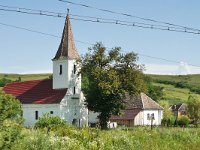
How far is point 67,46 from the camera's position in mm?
84188

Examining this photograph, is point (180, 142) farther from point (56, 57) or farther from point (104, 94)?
point (56, 57)

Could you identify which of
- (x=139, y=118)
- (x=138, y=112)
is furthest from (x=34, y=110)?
(x=139, y=118)

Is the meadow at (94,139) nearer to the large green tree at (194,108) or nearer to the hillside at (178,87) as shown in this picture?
the large green tree at (194,108)

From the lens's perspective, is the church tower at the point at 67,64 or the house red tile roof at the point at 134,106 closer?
the church tower at the point at 67,64

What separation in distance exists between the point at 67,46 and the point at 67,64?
301 cm

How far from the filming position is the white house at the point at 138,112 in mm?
85062

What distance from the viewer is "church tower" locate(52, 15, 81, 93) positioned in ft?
274

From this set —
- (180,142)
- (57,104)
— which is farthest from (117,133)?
(57,104)

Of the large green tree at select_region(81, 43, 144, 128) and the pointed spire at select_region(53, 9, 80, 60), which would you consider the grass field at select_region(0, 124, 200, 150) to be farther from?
the pointed spire at select_region(53, 9, 80, 60)

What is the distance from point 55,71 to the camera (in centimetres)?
8725

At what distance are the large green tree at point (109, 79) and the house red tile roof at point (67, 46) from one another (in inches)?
343

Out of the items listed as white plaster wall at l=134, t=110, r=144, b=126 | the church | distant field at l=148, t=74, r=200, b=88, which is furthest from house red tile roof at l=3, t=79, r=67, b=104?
distant field at l=148, t=74, r=200, b=88

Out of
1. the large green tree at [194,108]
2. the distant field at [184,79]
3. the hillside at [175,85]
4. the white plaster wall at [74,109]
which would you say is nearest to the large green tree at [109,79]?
the white plaster wall at [74,109]

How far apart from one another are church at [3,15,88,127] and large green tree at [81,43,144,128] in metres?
7.69
